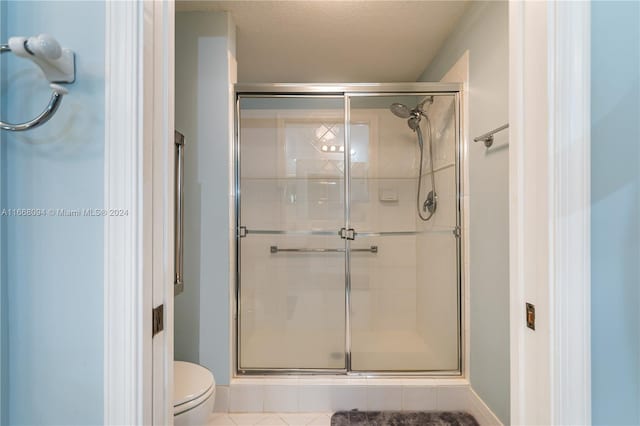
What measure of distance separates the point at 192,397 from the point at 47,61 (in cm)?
127

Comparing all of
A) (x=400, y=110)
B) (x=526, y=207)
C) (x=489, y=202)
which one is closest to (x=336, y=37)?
(x=400, y=110)

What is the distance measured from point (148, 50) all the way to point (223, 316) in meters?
1.63

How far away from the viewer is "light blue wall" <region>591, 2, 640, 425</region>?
65cm

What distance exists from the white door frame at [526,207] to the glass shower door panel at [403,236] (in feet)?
4.74

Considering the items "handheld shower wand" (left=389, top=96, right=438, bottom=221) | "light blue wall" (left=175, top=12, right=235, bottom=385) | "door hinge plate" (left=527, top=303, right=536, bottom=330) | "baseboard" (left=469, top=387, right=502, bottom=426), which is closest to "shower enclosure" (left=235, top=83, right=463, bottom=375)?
"handheld shower wand" (left=389, top=96, right=438, bottom=221)

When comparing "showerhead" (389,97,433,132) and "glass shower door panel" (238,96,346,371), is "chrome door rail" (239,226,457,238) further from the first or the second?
"showerhead" (389,97,433,132)

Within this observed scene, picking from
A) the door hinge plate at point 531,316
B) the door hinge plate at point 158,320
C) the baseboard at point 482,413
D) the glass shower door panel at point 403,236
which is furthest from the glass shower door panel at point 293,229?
the door hinge plate at point 531,316

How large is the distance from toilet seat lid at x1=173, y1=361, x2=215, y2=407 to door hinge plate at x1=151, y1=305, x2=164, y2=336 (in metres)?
0.77

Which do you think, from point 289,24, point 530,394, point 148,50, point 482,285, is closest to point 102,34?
point 148,50

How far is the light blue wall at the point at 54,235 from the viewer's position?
0.63 m

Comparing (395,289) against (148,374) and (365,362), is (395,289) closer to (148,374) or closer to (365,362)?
(365,362)

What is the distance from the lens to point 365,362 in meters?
2.10

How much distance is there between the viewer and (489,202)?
5.51ft

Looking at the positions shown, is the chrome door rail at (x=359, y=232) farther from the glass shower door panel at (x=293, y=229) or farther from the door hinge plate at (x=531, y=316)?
the door hinge plate at (x=531, y=316)
